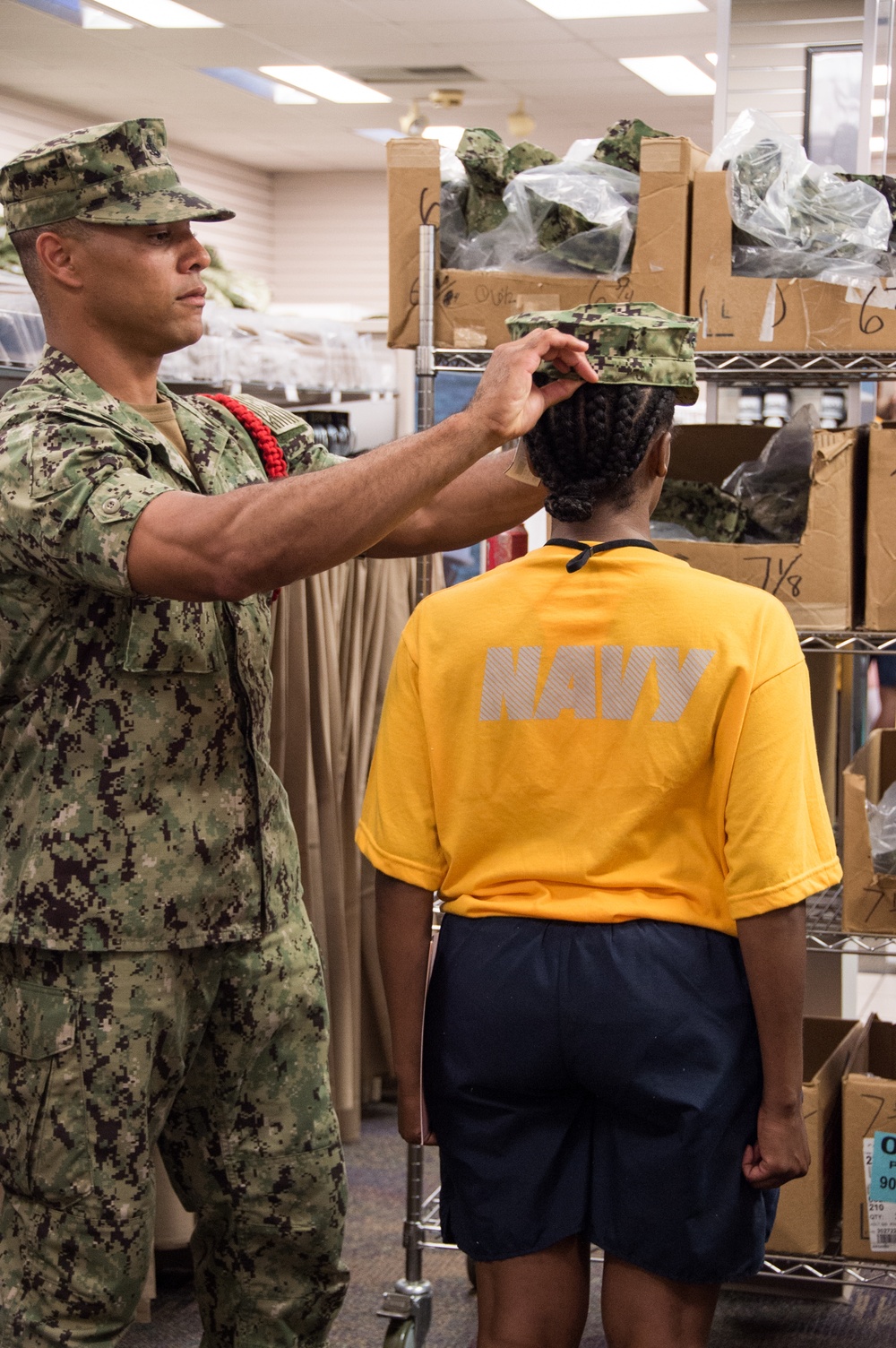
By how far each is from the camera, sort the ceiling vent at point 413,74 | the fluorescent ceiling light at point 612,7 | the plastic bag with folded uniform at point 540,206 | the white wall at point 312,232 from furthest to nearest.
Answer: the white wall at point 312,232, the ceiling vent at point 413,74, the fluorescent ceiling light at point 612,7, the plastic bag with folded uniform at point 540,206

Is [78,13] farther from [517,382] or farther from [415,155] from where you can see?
[517,382]

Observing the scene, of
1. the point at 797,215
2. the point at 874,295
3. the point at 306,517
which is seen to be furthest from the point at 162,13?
the point at 306,517

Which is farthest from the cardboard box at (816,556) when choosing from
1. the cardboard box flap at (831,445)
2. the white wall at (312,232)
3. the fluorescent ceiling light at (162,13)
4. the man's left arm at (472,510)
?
the white wall at (312,232)

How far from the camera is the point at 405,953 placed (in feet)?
6.15

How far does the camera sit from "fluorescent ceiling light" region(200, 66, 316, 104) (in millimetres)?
9398

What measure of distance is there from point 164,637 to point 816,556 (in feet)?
4.01

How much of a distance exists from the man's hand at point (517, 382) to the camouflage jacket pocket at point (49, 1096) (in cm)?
94

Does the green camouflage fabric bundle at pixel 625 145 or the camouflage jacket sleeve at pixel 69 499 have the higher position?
the green camouflage fabric bundle at pixel 625 145

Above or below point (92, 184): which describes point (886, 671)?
below

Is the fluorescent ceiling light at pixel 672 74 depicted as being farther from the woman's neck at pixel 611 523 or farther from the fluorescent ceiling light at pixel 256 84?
the woman's neck at pixel 611 523

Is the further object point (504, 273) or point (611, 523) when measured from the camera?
point (504, 273)

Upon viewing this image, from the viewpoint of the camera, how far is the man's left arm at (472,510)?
224cm

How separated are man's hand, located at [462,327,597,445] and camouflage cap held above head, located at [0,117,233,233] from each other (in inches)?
23.0

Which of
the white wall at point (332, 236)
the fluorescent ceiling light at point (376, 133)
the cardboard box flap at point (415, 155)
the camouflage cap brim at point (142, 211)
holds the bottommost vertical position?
the camouflage cap brim at point (142, 211)
